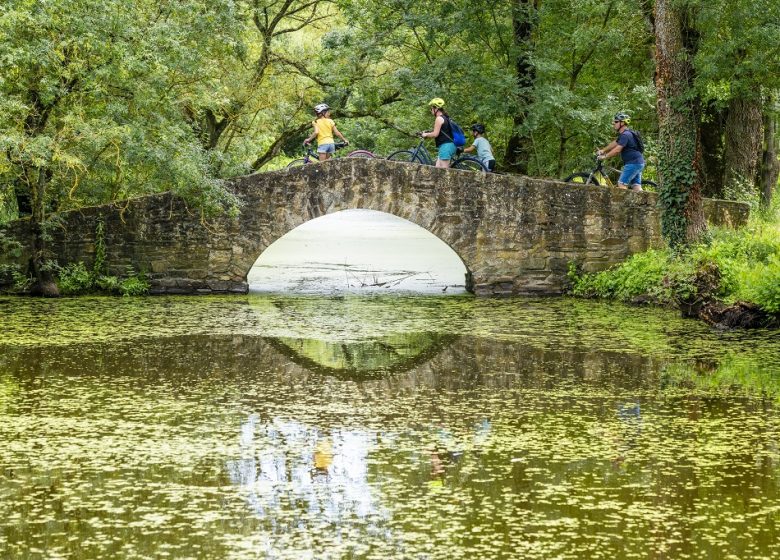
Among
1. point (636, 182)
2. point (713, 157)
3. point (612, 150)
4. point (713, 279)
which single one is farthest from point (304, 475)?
point (713, 157)

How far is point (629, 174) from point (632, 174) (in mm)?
42

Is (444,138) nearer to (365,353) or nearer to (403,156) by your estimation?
(403,156)

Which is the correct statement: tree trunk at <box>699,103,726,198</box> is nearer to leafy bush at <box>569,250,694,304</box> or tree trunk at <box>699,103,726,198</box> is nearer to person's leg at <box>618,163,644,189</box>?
person's leg at <box>618,163,644,189</box>

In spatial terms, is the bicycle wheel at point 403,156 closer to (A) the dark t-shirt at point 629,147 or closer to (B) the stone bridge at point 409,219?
(B) the stone bridge at point 409,219

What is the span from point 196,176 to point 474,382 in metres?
6.45

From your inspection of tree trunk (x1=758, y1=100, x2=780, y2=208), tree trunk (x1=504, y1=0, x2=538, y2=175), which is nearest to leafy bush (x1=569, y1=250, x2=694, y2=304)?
tree trunk (x1=504, y1=0, x2=538, y2=175)

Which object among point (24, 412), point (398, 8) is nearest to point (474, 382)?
point (24, 412)

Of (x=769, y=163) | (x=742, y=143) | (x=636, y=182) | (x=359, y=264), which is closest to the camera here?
(x=636, y=182)

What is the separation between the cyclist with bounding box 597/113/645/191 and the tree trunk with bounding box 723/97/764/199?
2.19m

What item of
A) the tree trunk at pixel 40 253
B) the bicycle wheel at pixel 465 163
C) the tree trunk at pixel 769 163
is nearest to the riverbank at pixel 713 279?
the bicycle wheel at pixel 465 163

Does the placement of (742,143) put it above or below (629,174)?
above

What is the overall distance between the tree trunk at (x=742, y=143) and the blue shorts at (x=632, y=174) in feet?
6.85

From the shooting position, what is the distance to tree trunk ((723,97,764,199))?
59.7 ft

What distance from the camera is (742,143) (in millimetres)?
18406
